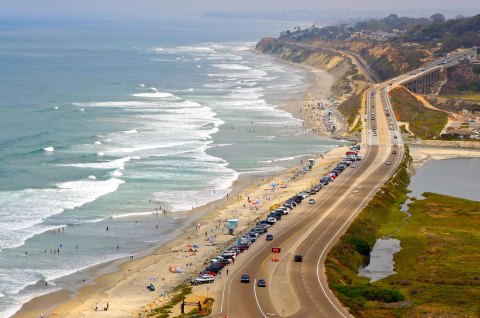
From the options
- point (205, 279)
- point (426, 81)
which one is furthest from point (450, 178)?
point (426, 81)

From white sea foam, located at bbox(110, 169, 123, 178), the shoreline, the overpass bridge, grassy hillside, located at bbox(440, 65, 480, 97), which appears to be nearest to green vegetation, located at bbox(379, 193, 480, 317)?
the shoreline

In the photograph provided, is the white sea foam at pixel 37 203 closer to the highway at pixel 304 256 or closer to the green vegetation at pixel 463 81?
the highway at pixel 304 256

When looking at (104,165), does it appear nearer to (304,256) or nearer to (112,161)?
(112,161)

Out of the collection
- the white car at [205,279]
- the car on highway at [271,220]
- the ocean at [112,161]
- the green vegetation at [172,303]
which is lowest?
the ocean at [112,161]

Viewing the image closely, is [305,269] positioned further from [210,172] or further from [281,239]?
[210,172]

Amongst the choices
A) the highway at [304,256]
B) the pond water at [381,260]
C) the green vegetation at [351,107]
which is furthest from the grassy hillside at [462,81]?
the pond water at [381,260]

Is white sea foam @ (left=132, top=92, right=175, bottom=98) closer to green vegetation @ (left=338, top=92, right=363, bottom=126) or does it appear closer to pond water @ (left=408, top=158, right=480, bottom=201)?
green vegetation @ (left=338, top=92, right=363, bottom=126)
